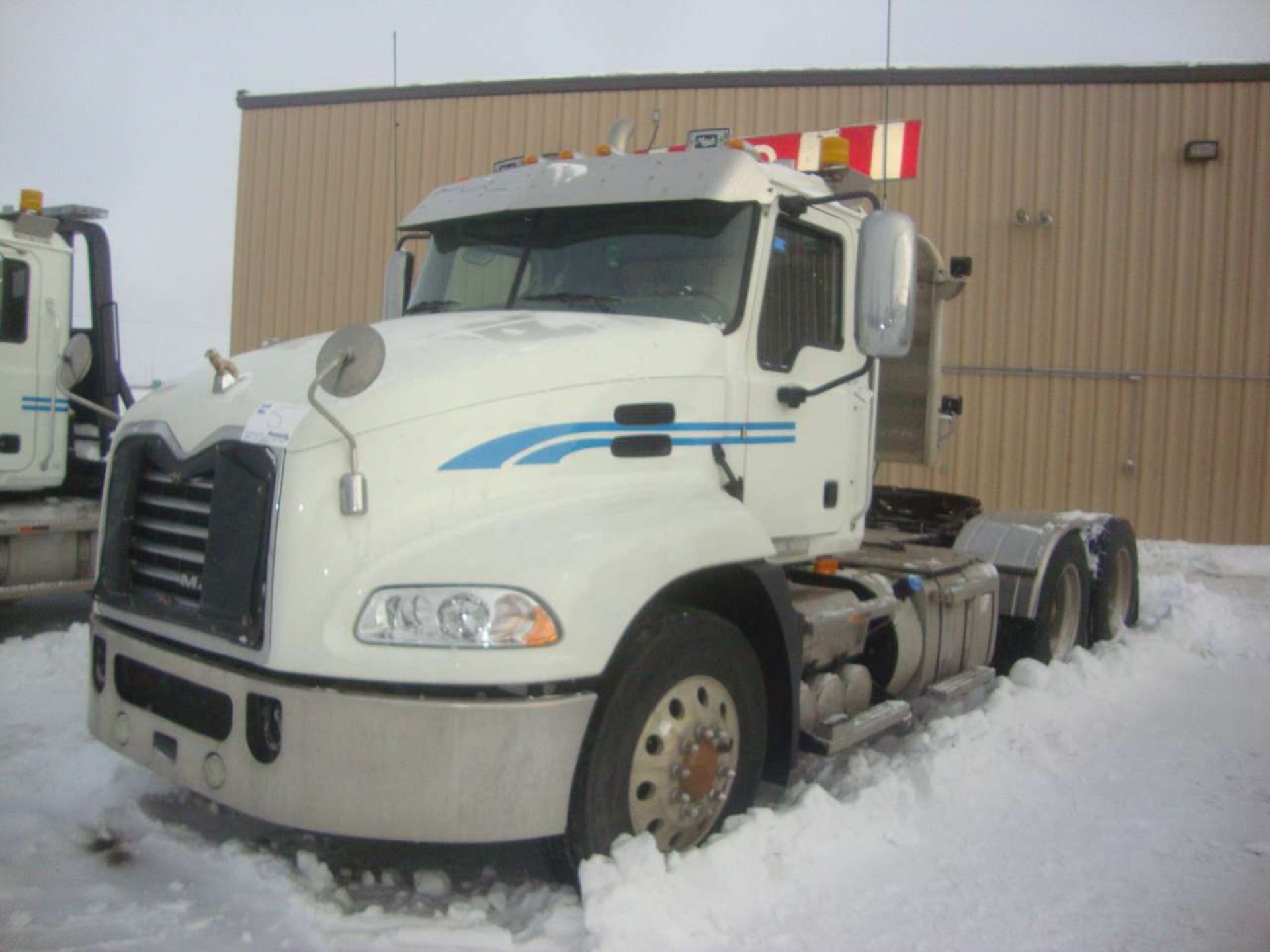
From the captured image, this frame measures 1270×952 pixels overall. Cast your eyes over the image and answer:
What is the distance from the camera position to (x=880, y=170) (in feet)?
20.2

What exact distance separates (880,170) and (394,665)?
4.44 m

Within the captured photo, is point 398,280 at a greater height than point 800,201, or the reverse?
point 800,201

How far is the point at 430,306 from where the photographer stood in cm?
473

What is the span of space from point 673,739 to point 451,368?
1390 mm

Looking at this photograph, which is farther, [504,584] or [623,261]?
[623,261]

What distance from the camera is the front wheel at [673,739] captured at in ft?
10.6

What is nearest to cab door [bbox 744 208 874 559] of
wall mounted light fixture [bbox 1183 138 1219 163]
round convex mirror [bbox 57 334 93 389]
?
round convex mirror [bbox 57 334 93 389]

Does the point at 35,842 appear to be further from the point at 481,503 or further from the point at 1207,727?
the point at 1207,727

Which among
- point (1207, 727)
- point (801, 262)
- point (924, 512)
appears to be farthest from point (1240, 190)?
point (801, 262)

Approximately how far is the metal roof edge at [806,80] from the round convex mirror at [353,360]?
29.5ft

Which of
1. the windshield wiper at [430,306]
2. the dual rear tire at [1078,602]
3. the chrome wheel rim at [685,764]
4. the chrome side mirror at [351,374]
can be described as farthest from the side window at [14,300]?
the dual rear tire at [1078,602]

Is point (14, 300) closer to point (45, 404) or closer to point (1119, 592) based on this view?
point (45, 404)

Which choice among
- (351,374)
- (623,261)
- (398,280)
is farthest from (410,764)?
(398,280)

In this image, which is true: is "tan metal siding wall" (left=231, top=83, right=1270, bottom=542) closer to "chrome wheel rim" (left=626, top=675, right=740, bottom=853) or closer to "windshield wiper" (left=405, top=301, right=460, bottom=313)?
"windshield wiper" (left=405, top=301, right=460, bottom=313)
